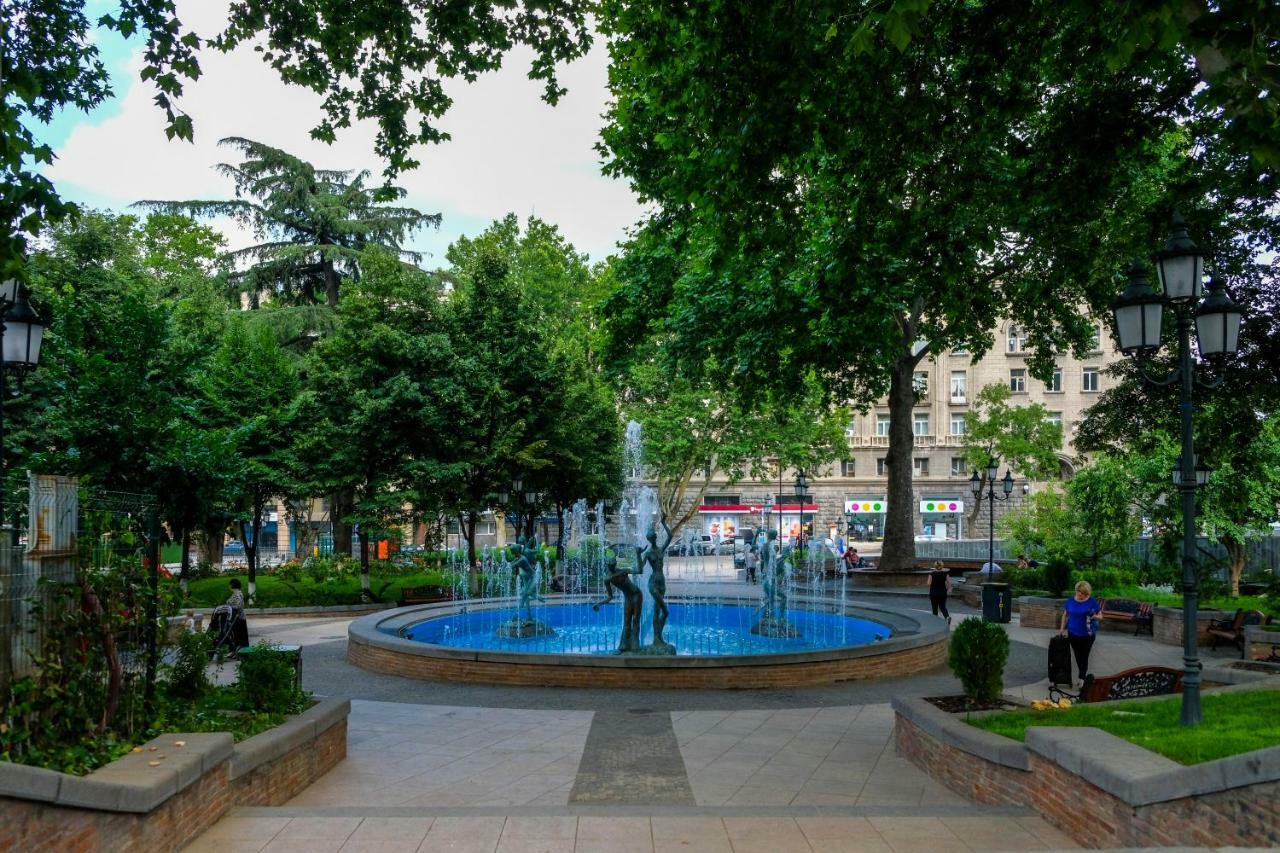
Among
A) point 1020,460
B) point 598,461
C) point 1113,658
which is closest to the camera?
point 1113,658

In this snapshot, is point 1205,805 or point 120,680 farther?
point 120,680

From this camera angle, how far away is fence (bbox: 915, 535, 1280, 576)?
33906 millimetres

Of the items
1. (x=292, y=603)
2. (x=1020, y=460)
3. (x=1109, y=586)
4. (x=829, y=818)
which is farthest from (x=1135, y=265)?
(x=1020, y=460)

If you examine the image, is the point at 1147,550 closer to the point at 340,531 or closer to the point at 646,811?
the point at 340,531

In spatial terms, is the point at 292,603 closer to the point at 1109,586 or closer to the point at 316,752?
the point at 316,752

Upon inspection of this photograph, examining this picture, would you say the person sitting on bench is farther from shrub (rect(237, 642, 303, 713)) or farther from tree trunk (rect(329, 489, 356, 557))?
tree trunk (rect(329, 489, 356, 557))

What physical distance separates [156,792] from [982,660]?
24.2 ft

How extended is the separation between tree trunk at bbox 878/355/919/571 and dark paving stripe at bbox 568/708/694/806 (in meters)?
19.2

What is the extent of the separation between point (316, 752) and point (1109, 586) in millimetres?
23134

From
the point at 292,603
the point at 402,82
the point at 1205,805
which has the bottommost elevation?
the point at 292,603

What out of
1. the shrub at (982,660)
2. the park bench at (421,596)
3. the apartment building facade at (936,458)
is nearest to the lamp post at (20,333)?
the shrub at (982,660)

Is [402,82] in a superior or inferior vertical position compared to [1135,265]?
superior

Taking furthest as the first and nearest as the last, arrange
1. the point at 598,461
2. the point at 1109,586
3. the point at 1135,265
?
1. the point at 598,461
2. the point at 1109,586
3. the point at 1135,265

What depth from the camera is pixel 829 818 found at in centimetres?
679
